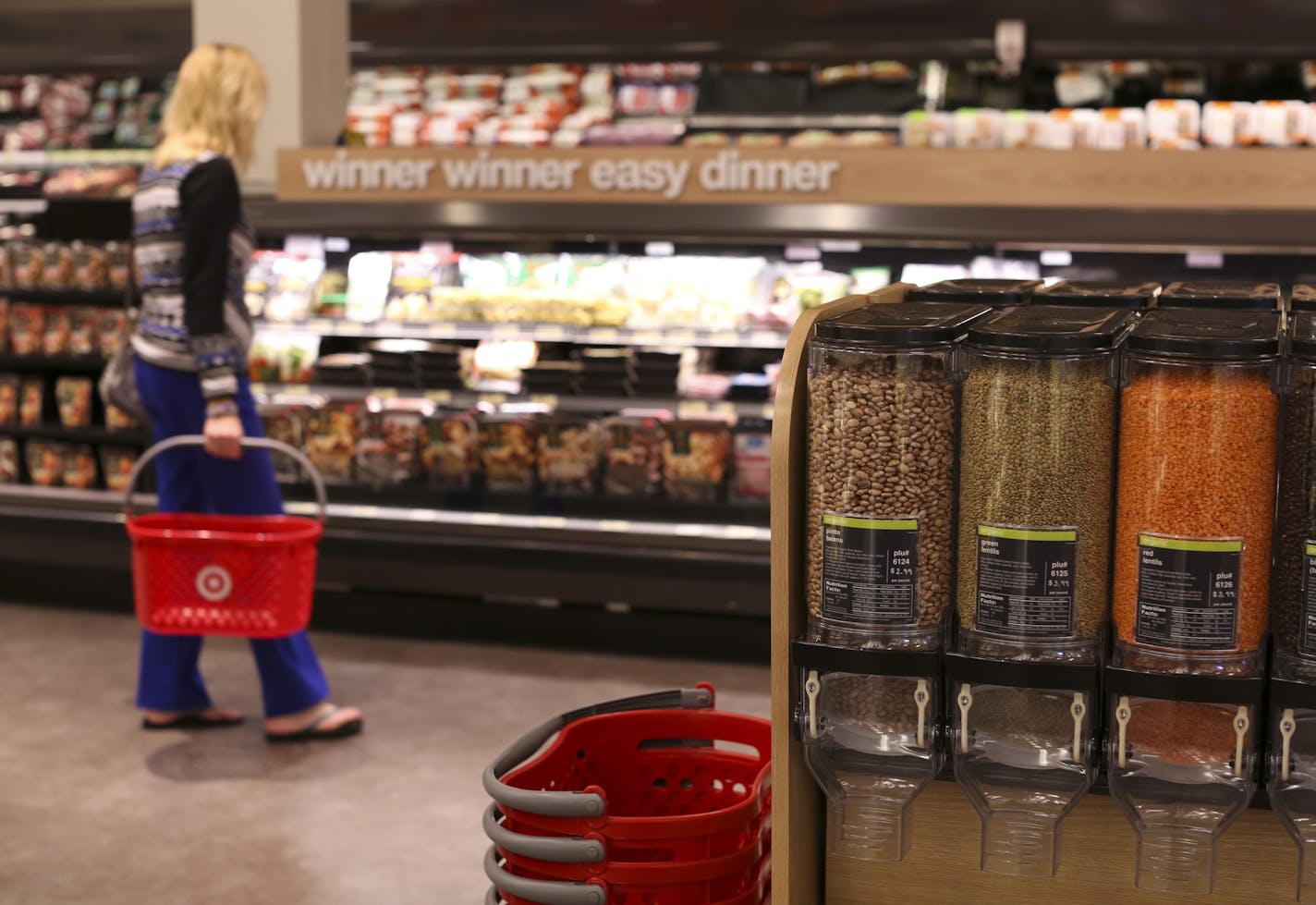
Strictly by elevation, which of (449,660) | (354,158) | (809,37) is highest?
(809,37)

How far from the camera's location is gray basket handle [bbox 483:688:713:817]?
168 cm

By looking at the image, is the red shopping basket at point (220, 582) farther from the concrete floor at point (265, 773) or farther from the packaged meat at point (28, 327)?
the packaged meat at point (28, 327)

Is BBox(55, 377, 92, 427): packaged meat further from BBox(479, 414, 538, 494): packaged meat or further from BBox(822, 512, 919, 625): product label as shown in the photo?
BBox(822, 512, 919, 625): product label

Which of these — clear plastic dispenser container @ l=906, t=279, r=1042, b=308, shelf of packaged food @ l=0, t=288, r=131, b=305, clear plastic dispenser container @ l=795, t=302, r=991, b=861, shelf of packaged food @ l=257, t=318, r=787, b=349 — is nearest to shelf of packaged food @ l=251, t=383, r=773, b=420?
shelf of packaged food @ l=257, t=318, r=787, b=349

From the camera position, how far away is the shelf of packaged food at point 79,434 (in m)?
5.66

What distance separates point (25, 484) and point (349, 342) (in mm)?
1463

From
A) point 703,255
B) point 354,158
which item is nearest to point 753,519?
point 703,255

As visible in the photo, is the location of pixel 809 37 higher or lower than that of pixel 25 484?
higher

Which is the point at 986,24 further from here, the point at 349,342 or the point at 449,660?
the point at 449,660

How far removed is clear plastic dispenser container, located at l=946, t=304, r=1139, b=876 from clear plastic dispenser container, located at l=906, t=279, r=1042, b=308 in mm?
448

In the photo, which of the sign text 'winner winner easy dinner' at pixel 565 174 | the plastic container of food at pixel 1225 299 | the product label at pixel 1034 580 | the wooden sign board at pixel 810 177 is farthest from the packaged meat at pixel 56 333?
the product label at pixel 1034 580

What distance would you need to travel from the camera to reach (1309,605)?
1399 millimetres

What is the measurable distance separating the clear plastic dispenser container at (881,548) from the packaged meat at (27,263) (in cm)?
491

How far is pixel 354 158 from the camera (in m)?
5.02
